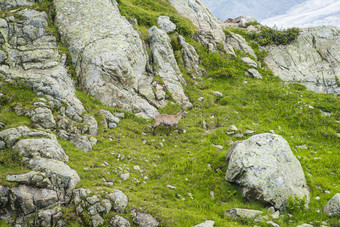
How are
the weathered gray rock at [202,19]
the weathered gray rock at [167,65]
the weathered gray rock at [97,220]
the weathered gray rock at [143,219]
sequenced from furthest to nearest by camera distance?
the weathered gray rock at [202,19], the weathered gray rock at [167,65], the weathered gray rock at [143,219], the weathered gray rock at [97,220]

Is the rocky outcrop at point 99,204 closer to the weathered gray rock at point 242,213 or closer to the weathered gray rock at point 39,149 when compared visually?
the weathered gray rock at point 39,149

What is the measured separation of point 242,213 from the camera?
32.3 feet

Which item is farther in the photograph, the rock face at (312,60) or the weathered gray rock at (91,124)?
the rock face at (312,60)

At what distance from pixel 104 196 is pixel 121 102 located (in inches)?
443

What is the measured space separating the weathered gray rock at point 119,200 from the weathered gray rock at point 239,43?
3084 centimetres

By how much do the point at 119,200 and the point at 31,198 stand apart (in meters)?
3.44

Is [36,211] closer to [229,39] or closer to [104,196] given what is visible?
[104,196]

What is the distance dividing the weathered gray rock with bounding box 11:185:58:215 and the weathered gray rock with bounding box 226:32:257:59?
3268 centimetres

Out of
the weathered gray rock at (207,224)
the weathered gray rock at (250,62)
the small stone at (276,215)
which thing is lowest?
the small stone at (276,215)

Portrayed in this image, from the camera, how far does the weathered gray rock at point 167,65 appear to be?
77.3ft

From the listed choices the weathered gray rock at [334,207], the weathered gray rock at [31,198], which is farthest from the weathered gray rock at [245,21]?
the weathered gray rock at [31,198]

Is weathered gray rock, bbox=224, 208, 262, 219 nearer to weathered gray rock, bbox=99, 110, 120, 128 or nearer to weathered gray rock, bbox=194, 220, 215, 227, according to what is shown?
weathered gray rock, bbox=194, 220, 215, 227

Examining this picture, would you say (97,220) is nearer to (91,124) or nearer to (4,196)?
(4,196)

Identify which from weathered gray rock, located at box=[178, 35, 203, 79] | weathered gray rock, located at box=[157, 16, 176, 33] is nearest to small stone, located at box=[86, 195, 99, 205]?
weathered gray rock, located at box=[178, 35, 203, 79]
